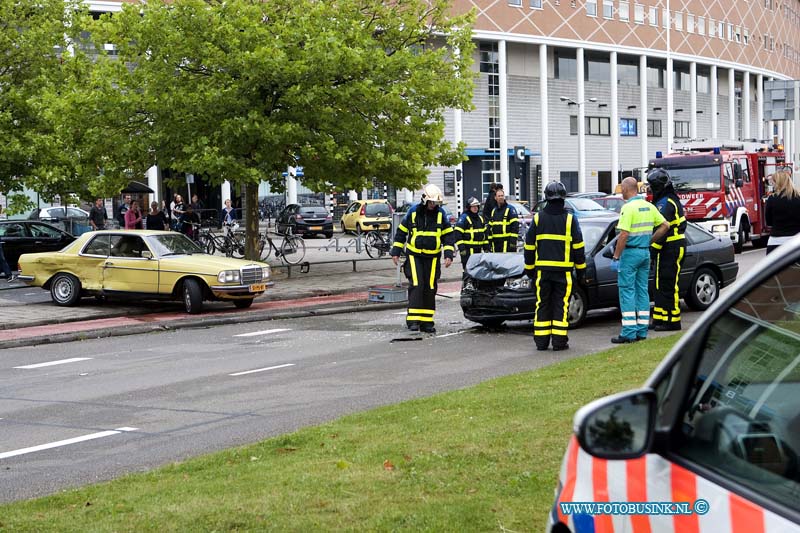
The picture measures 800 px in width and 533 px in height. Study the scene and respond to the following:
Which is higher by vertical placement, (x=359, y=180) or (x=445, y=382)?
(x=359, y=180)

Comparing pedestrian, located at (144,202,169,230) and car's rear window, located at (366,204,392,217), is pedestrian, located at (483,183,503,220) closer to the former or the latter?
pedestrian, located at (144,202,169,230)

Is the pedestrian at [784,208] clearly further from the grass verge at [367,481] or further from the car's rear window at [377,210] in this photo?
the car's rear window at [377,210]

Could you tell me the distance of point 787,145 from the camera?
4109 inches

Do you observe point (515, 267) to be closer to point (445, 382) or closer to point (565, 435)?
point (445, 382)

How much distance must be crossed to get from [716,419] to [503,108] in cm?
6393

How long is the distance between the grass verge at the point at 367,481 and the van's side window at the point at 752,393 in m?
2.41

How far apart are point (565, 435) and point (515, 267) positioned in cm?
758

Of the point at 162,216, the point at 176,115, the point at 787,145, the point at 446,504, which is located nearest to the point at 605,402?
the point at 446,504

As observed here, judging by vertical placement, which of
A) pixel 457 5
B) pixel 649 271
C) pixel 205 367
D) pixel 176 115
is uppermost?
pixel 457 5

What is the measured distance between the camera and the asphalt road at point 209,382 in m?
8.27

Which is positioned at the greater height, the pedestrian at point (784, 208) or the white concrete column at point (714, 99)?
the white concrete column at point (714, 99)

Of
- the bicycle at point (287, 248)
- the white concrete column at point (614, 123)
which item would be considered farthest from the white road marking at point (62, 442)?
the white concrete column at point (614, 123)

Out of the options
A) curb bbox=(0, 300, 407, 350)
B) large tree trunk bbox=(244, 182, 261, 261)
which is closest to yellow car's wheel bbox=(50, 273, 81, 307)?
curb bbox=(0, 300, 407, 350)

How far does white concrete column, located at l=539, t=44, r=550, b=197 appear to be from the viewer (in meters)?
66.9
